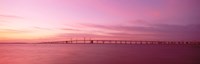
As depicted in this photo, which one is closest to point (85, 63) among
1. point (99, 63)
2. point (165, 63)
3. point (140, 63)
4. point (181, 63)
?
point (99, 63)

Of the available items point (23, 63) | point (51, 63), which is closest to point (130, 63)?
point (51, 63)

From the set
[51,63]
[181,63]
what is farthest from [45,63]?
[181,63]

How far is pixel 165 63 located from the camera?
28672 mm

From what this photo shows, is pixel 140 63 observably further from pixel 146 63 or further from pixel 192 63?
pixel 192 63

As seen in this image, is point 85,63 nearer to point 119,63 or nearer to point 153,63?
point 119,63

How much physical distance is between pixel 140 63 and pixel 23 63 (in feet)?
43.2

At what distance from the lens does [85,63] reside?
28156mm

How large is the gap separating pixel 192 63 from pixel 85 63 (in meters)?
11.6

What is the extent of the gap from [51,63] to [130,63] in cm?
865

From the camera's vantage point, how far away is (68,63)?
29.3m

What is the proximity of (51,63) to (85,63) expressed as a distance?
3804 mm

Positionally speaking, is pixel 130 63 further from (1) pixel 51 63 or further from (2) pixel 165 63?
(1) pixel 51 63

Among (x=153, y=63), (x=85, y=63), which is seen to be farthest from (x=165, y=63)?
(x=85, y=63)

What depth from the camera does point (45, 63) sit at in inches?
1125
